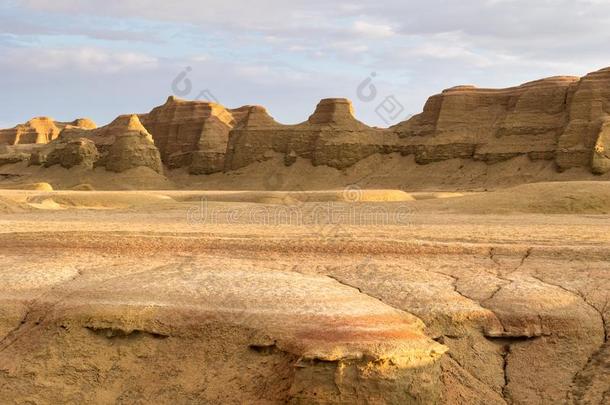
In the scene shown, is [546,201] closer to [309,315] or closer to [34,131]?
A: [309,315]

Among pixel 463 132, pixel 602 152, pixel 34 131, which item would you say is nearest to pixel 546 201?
pixel 602 152

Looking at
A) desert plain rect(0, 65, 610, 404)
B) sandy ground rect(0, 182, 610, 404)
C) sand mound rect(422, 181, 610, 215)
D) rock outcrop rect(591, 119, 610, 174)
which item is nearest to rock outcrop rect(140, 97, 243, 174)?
rock outcrop rect(591, 119, 610, 174)

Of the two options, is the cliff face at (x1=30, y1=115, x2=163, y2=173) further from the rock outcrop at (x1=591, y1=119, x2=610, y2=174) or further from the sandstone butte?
the rock outcrop at (x1=591, y1=119, x2=610, y2=174)

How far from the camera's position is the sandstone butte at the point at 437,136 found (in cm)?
4234

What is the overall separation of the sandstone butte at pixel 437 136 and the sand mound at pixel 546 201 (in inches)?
843

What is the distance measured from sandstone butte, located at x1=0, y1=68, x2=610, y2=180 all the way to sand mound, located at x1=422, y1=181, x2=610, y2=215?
21.4 m

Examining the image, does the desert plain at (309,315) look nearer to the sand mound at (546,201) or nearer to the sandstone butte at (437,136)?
the sand mound at (546,201)

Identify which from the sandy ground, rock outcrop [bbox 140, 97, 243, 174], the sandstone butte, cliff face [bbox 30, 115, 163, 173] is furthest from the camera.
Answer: rock outcrop [bbox 140, 97, 243, 174]

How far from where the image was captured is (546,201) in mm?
18547

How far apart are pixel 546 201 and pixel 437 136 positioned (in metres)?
30.5

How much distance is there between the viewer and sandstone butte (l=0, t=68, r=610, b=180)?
139 feet

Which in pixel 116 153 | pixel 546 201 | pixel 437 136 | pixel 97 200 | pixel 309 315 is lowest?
pixel 97 200

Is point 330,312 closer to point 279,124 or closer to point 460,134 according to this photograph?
point 460,134

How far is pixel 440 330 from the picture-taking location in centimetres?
603
